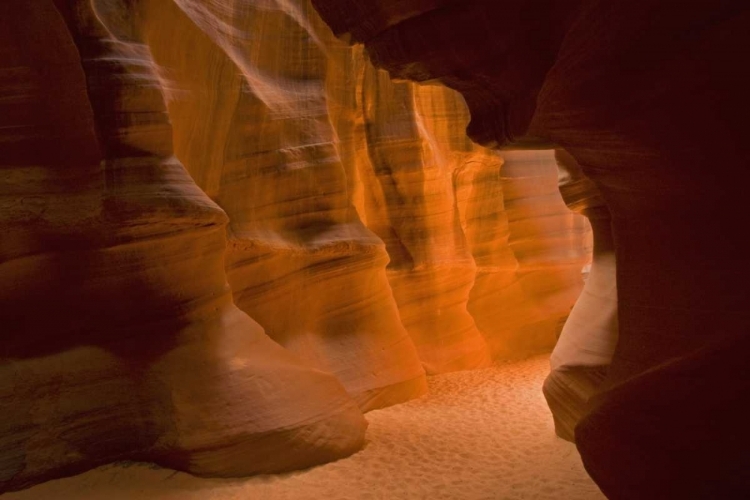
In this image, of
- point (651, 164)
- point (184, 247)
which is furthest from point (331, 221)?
point (651, 164)

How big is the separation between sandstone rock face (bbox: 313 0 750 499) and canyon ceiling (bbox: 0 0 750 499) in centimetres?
1

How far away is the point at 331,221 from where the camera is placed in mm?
8688

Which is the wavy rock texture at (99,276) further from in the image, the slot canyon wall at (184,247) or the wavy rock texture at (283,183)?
the wavy rock texture at (283,183)

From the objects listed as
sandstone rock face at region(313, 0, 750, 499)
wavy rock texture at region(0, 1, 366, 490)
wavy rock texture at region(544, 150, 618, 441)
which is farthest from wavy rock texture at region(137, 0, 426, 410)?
sandstone rock face at region(313, 0, 750, 499)

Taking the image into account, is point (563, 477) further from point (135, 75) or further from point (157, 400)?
point (135, 75)

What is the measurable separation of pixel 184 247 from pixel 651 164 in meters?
3.98

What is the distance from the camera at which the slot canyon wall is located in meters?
5.73

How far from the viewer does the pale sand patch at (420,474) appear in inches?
219

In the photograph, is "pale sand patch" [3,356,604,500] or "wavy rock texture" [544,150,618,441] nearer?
"pale sand patch" [3,356,604,500]

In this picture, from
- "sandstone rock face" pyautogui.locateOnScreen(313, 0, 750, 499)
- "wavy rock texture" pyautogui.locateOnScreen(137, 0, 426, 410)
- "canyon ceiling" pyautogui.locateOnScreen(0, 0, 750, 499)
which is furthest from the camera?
"wavy rock texture" pyautogui.locateOnScreen(137, 0, 426, 410)

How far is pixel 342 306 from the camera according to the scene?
8.91m

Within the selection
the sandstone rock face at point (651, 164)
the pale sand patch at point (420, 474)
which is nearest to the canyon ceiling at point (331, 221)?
A: the sandstone rock face at point (651, 164)

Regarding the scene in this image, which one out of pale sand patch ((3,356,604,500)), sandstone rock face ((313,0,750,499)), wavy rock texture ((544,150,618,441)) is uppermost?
sandstone rock face ((313,0,750,499))

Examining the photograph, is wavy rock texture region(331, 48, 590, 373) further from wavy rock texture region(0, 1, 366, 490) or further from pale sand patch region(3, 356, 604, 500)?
wavy rock texture region(0, 1, 366, 490)
